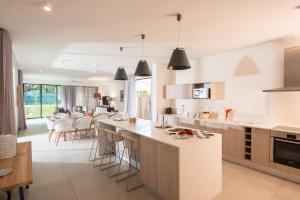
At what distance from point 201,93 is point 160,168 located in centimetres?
300

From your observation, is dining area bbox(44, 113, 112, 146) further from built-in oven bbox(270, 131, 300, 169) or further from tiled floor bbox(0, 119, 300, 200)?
built-in oven bbox(270, 131, 300, 169)

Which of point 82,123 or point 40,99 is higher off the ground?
point 40,99

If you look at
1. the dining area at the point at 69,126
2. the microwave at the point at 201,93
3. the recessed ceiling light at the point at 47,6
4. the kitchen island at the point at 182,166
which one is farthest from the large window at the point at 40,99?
the kitchen island at the point at 182,166

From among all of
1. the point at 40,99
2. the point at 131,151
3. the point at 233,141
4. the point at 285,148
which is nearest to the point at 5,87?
the point at 131,151

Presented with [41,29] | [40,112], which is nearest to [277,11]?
[41,29]

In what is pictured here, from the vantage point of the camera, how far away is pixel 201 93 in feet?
15.7

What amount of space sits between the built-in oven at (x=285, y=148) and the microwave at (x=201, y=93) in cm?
180

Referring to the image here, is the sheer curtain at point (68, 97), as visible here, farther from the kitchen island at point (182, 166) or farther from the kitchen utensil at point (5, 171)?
the kitchen island at point (182, 166)

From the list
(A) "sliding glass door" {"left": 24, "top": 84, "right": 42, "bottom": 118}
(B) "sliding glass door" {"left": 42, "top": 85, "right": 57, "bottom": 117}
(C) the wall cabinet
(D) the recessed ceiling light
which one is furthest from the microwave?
(A) "sliding glass door" {"left": 24, "top": 84, "right": 42, "bottom": 118}

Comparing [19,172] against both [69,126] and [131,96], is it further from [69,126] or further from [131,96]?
[131,96]

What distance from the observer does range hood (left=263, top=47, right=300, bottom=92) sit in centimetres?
316

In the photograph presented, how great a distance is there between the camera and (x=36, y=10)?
2262mm

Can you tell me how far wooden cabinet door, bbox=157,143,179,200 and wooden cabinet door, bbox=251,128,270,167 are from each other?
2226 millimetres

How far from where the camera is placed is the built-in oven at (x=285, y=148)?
2.91 metres
